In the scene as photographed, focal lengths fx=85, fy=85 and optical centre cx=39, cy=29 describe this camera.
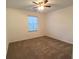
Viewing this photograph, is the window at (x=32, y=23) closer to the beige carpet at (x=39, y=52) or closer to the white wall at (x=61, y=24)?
the white wall at (x=61, y=24)

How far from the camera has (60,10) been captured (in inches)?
218

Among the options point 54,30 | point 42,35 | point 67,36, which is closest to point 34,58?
point 67,36

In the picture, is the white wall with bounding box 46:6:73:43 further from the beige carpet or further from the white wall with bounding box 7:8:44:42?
the white wall with bounding box 7:8:44:42

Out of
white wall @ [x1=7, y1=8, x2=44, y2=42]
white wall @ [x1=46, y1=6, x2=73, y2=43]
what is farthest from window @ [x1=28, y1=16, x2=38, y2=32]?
white wall @ [x1=46, y1=6, x2=73, y2=43]

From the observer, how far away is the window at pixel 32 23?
6188 millimetres

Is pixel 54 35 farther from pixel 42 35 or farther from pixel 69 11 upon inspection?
pixel 69 11

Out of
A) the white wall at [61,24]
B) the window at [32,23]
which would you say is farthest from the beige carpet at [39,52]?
the window at [32,23]

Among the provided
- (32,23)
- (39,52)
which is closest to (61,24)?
(32,23)

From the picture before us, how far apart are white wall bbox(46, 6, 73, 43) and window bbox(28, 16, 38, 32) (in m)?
1.08

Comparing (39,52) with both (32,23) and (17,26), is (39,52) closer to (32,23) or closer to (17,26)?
(17,26)

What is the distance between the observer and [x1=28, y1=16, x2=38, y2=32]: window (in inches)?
244

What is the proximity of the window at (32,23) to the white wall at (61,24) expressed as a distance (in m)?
1.08
